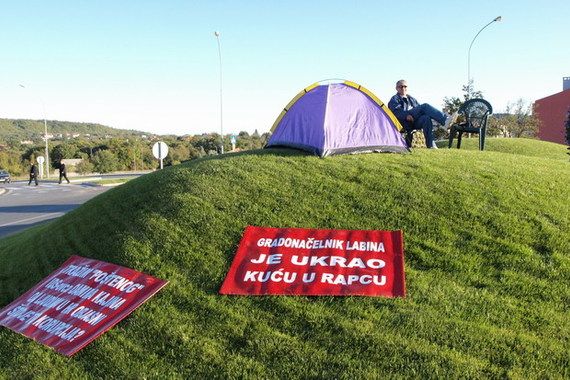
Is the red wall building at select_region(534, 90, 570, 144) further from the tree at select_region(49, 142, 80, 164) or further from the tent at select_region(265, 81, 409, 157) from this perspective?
the tree at select_region(49, 142, 80, 164)

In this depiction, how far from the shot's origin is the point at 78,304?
16.3 feet

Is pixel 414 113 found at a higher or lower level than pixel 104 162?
higher

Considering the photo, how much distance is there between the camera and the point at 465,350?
3.64m

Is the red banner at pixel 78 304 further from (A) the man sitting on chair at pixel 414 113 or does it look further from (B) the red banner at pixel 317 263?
(A) the man sitting on chair at pixel 414 113

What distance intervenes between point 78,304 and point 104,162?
6879 cm

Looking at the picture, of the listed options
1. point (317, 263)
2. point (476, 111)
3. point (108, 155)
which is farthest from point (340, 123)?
point (108, 155)

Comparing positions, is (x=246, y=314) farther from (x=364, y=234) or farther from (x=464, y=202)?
(x=464, y=202)

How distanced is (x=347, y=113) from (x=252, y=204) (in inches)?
116

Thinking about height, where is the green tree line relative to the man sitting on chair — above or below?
below

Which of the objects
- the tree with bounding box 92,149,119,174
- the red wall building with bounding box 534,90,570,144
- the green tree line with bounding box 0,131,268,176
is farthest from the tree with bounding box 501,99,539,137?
the tree with bounding box 92,149,119,174

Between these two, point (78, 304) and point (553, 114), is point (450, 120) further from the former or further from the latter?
point (553, 114)

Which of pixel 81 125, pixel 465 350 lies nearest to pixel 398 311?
pixel 465 350

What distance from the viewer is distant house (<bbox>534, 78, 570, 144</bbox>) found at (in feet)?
153

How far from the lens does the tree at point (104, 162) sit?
68625 mm
